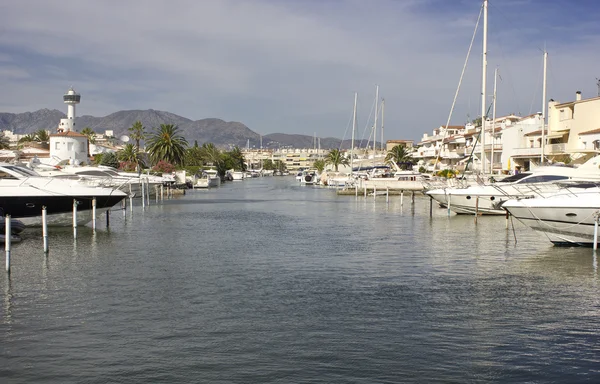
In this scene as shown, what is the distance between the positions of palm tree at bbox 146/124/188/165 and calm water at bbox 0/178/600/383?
7550cm

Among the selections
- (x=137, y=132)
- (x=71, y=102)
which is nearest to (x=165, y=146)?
(x=137, y=132)

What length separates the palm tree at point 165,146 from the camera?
106 m

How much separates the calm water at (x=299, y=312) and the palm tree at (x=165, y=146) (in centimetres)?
7550

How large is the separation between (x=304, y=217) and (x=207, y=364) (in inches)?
1391

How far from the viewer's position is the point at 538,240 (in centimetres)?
3131

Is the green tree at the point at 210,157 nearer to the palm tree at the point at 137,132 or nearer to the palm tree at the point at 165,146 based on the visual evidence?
the palm tree at the point at 165,146

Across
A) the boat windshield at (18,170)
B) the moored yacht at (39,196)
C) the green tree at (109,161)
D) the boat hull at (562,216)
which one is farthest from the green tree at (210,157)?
the boat hull at (562,216)

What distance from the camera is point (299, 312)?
1691 cm

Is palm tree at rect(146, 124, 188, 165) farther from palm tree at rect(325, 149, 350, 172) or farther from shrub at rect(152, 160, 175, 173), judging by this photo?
palm tree at rect(325, 149, 350, 172)

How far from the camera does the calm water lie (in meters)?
12.8

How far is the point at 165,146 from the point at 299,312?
9189 centimetres

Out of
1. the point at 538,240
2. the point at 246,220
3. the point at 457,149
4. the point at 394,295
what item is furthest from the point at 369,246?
the point at 457,149

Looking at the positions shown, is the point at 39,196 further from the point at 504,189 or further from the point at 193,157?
the point at 193,157

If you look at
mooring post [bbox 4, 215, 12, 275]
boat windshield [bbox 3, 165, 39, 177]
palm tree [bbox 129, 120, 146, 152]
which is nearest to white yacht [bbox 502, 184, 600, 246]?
mooring post [bbox 4, 215, 12, 275]
